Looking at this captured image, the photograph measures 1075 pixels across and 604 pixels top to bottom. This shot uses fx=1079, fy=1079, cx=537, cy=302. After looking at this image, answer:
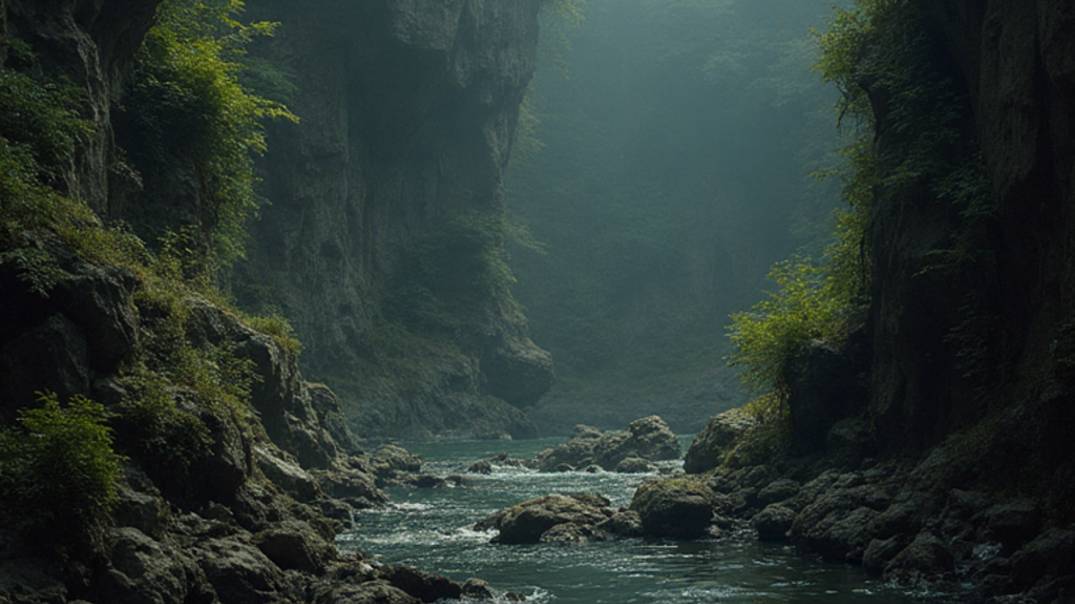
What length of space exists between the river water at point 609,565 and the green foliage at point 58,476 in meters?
7.52

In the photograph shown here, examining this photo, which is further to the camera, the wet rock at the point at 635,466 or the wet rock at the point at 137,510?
the wet rock at the point at 635,466

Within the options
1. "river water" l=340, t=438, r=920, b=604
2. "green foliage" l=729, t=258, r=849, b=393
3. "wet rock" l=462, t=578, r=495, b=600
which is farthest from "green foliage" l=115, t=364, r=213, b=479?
"green foliage" l=729, t=258, r=849, b=393

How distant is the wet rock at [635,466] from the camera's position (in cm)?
4006

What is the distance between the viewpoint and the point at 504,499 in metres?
31.5

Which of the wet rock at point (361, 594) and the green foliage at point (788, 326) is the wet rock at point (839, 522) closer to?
the green foliage at point (788, 326)

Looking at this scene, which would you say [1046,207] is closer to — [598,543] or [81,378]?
[598,543]


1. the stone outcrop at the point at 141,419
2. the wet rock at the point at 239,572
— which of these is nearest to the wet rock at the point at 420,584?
the stone outcrop at the point at 141,419

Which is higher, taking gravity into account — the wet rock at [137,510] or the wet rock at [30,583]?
the wet rock at [137,510]

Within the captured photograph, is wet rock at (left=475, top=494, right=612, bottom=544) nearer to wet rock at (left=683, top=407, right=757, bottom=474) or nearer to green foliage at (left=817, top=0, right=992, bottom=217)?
wet rock at (left=683, top=407, right=757, bottom=474)

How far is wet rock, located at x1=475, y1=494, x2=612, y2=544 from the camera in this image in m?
23.1

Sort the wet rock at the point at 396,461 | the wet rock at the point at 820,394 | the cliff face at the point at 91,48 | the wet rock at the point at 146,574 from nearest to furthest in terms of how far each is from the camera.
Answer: the wet rock at the point at 146,574 → the cliff face at the point at 91,48 → the wet rock at the point at 820,394 → the wet rock at the point at 396,461

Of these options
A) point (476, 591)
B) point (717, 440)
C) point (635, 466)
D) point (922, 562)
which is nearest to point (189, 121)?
point (476, 591)

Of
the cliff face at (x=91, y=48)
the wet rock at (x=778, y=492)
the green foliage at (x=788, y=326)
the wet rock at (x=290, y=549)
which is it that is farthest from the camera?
the green foliage at (x=788, y=326)

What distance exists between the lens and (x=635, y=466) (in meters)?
40.3
